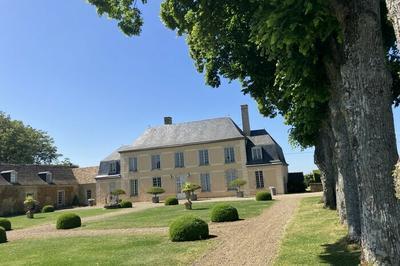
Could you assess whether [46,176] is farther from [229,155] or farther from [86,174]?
[229,155]

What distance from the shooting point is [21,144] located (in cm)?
5544

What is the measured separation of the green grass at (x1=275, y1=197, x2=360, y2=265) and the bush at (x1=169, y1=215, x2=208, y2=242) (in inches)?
99.8

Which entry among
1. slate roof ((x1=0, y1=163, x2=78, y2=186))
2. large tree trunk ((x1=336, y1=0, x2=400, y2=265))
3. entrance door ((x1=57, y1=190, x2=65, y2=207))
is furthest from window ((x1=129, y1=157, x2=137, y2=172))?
large tree trunk ((x1=336, y1=0, x2=400, y2=265))

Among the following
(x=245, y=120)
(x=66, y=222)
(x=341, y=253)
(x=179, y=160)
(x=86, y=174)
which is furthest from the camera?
(x=86, y=174)

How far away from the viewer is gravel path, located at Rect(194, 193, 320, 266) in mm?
9219

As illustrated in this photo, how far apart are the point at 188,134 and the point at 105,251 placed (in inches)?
1203

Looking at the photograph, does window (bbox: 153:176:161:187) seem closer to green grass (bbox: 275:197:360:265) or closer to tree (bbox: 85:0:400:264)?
green grass (bbox: 275:197:360:265)

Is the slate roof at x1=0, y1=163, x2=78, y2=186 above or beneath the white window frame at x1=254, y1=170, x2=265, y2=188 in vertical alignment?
above

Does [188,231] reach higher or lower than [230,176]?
lower

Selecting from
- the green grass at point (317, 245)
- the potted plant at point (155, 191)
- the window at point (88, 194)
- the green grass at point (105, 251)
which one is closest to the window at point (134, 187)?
the potted plant at point (155, 191)

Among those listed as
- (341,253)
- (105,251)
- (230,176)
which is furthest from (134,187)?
(341,253)

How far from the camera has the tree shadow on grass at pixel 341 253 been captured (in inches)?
320

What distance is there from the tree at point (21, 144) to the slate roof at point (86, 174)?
11772mm

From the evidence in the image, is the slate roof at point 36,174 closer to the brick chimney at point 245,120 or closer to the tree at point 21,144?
the tree at point 21,144
